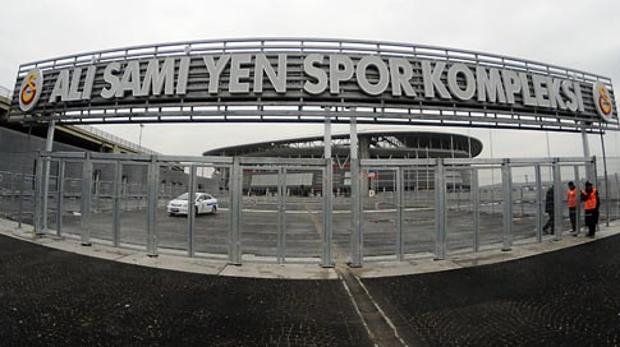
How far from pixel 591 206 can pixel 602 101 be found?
5.92 m

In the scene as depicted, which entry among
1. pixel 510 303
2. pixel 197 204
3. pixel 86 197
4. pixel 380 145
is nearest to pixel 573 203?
pixel 510 303

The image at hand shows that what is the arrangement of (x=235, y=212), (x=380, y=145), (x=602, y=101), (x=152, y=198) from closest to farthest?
(x=235, y=212) → (x=152, y=198) → (x=602, y=101) → (x=380, y=145)

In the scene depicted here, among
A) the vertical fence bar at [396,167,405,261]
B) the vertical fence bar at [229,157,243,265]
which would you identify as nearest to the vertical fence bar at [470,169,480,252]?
the vertical fence bar at [396,167,405,261]

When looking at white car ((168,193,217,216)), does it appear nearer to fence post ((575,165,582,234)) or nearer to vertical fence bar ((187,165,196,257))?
vertical fence bar ((187,165,196,257))

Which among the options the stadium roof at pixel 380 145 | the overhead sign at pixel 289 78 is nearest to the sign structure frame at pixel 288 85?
the overhead sign at pixel 289 78

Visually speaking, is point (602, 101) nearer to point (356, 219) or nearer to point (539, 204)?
point (539, 204)

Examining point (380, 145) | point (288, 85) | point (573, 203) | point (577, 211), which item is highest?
point (380, 145)

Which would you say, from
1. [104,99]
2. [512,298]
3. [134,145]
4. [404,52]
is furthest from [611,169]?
[134,145]

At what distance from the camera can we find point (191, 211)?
682 centimetres

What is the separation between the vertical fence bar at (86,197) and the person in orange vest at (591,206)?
14836mm

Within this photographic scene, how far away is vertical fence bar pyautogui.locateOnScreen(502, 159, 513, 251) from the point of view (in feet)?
24.8

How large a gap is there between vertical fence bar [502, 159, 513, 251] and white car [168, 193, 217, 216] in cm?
774

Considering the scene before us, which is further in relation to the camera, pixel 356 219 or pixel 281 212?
pixel 281 212

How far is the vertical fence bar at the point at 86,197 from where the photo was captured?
7.54 meters
